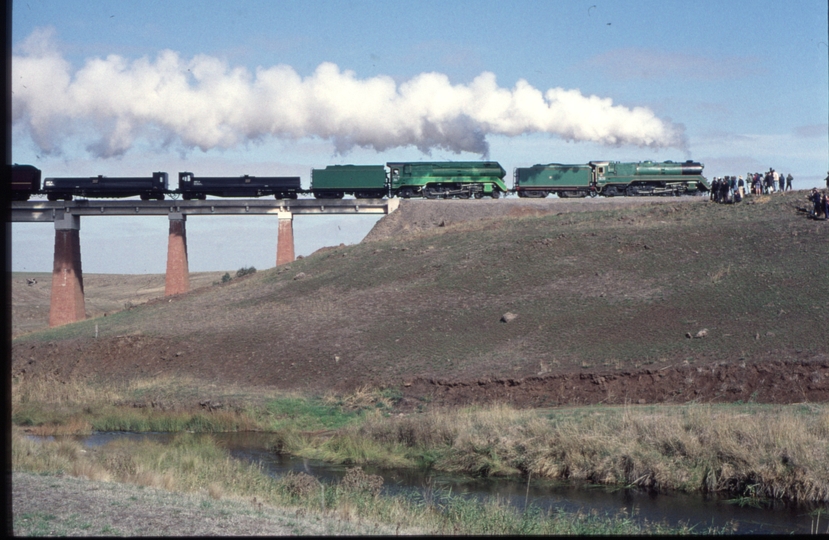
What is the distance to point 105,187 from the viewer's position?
58750mm

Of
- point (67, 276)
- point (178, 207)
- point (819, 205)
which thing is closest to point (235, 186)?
point (178, 207)

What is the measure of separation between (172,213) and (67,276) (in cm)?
834

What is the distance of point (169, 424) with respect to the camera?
26500mm

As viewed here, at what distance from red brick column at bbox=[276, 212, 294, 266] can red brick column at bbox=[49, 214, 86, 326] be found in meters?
14.1

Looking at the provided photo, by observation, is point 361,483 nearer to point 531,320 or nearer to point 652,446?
point 652,446

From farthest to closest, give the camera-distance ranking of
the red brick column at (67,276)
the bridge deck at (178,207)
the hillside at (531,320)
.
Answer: the bridge deck at (178,207), the red brick column at (67,276), the hillside at (531,320)

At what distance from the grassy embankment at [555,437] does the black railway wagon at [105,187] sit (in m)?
33.8

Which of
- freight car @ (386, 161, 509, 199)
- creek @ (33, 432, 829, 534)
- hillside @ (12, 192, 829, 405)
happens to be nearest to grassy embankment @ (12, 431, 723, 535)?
creek @ (33, 432, 829, 534)

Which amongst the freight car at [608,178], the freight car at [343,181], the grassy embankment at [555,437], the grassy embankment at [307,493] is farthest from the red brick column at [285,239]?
the grassy embankment at [307,493]

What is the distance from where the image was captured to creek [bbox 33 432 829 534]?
16641mm

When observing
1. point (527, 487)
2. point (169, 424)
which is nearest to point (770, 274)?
point (527, 487)

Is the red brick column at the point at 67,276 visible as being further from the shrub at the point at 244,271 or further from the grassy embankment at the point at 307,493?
the grassy embankment at the point at 307,493

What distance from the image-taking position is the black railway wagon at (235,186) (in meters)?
59.9

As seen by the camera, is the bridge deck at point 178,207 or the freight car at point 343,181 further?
the freight car at point 343,181
